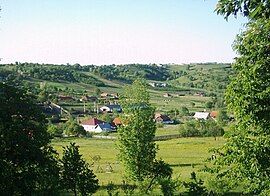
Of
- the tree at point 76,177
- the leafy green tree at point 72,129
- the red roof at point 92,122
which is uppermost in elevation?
the tree at point 76,177

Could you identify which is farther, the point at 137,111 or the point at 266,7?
the point at 137,111

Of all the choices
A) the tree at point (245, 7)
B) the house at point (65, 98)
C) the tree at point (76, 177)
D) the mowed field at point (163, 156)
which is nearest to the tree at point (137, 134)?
the mowed field at point (163, 156)

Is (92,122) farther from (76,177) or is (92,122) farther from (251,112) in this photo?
(251,112)

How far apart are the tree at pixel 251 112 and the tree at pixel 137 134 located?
24.1 metres

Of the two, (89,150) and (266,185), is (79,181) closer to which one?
(266,185)

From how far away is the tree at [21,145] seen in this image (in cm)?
2191

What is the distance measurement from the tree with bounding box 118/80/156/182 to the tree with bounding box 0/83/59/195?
58.2 feet

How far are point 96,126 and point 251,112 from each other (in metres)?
122

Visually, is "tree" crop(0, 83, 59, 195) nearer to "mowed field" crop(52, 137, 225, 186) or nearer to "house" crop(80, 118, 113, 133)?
"mowed field" crop(52, 137, 225, 186)

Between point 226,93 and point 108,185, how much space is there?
31.4 m

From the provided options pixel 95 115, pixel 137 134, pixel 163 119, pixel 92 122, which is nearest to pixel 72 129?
pixel 92 122

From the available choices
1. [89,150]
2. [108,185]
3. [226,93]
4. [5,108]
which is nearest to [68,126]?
[89,150]

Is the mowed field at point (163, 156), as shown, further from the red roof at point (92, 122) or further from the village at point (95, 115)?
the red roof at point (92, 122)

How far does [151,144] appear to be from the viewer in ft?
139
